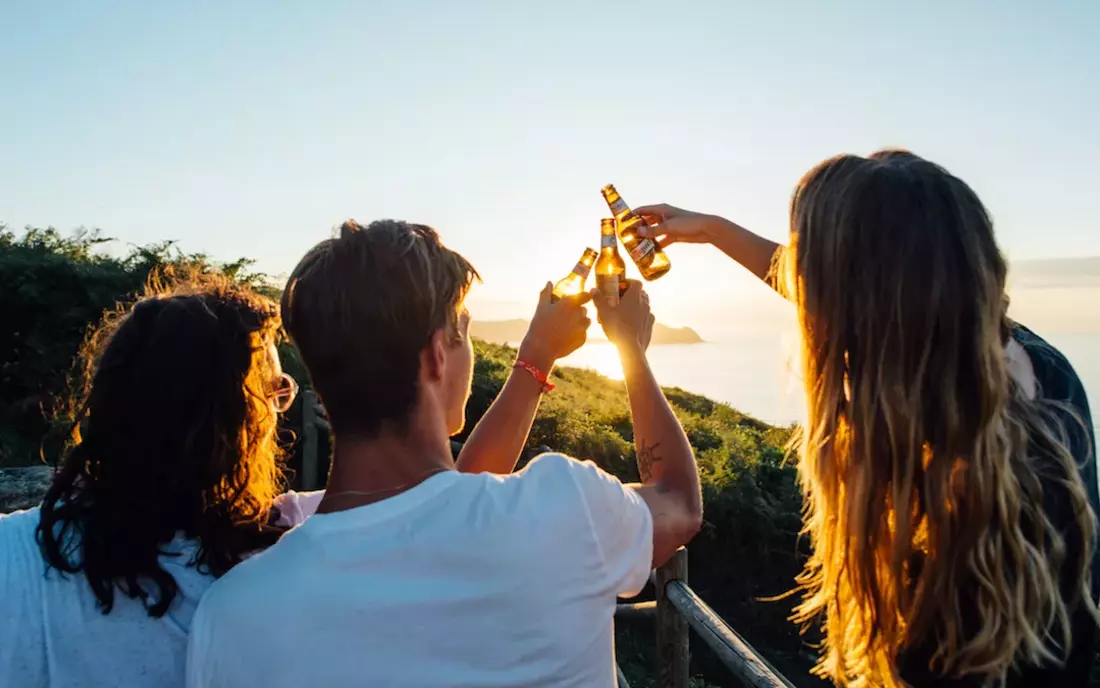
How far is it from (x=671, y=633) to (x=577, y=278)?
241 centimetres

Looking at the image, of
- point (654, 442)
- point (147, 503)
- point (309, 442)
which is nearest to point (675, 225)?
point (654, 442)

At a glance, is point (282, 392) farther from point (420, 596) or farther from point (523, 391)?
point (420, 596)

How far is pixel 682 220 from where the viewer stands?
8.84ft

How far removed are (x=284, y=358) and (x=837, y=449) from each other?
25.5 feet

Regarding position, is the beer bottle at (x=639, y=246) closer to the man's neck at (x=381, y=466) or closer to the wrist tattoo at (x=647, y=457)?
the wrist tattoo at (x=647, y=457)

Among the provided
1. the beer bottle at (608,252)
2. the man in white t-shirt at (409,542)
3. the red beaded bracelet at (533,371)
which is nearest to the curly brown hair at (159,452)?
the man in white t-shirt at (409,542)

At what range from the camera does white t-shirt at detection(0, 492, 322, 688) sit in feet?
5.89

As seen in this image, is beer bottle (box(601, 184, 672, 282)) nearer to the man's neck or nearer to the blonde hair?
the blonde hair

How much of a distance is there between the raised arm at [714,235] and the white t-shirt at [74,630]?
1.58 metres

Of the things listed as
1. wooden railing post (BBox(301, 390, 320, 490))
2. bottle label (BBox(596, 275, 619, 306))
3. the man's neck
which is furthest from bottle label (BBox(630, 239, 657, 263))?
wooden railing post (BBox(301, 390, 320, 490))

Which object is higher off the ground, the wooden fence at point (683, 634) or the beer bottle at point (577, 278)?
the beer bottle at point (577, 278)

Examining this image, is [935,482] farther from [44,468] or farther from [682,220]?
[44,468]

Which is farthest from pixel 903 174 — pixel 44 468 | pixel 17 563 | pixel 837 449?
pixel 44 468

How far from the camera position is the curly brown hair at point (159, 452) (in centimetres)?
184
